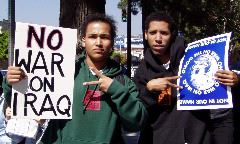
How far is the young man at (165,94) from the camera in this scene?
3.52 meters

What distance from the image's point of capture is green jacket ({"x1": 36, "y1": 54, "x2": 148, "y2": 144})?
311 cm

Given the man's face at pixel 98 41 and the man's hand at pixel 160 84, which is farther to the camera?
the man's hand at pixel 160 84

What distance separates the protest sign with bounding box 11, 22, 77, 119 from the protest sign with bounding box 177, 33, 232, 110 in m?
0.79

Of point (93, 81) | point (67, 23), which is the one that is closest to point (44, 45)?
point (93, 81)

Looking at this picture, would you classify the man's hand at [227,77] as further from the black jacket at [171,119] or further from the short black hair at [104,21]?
the short black hair at [104,21]

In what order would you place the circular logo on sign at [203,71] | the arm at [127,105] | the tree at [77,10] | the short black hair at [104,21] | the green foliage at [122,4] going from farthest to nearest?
the green foliage at [122,4]
the tree at [77,10]
the circular logo on sign at [203,71]
the short black hair at [104,21]
the arm at [127,105]

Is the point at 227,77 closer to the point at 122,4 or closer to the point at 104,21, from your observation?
the point at 104,21

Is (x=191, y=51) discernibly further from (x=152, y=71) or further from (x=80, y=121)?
(x=80, y=121)

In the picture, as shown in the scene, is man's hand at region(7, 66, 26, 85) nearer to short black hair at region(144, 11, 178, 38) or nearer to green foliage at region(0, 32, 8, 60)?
short black hair at region(144, 11, 178, 38)

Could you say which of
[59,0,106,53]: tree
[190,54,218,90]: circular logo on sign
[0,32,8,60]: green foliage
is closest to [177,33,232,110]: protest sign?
[190,54,218,90]: circular logo on sign

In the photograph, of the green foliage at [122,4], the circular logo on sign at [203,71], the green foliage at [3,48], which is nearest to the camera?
the circular logo on sign at [203,71]

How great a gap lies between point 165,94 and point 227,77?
43 cm

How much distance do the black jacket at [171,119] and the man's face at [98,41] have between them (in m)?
0.46

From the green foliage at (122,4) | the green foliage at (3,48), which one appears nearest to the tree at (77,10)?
the green foliage at (122,4)
